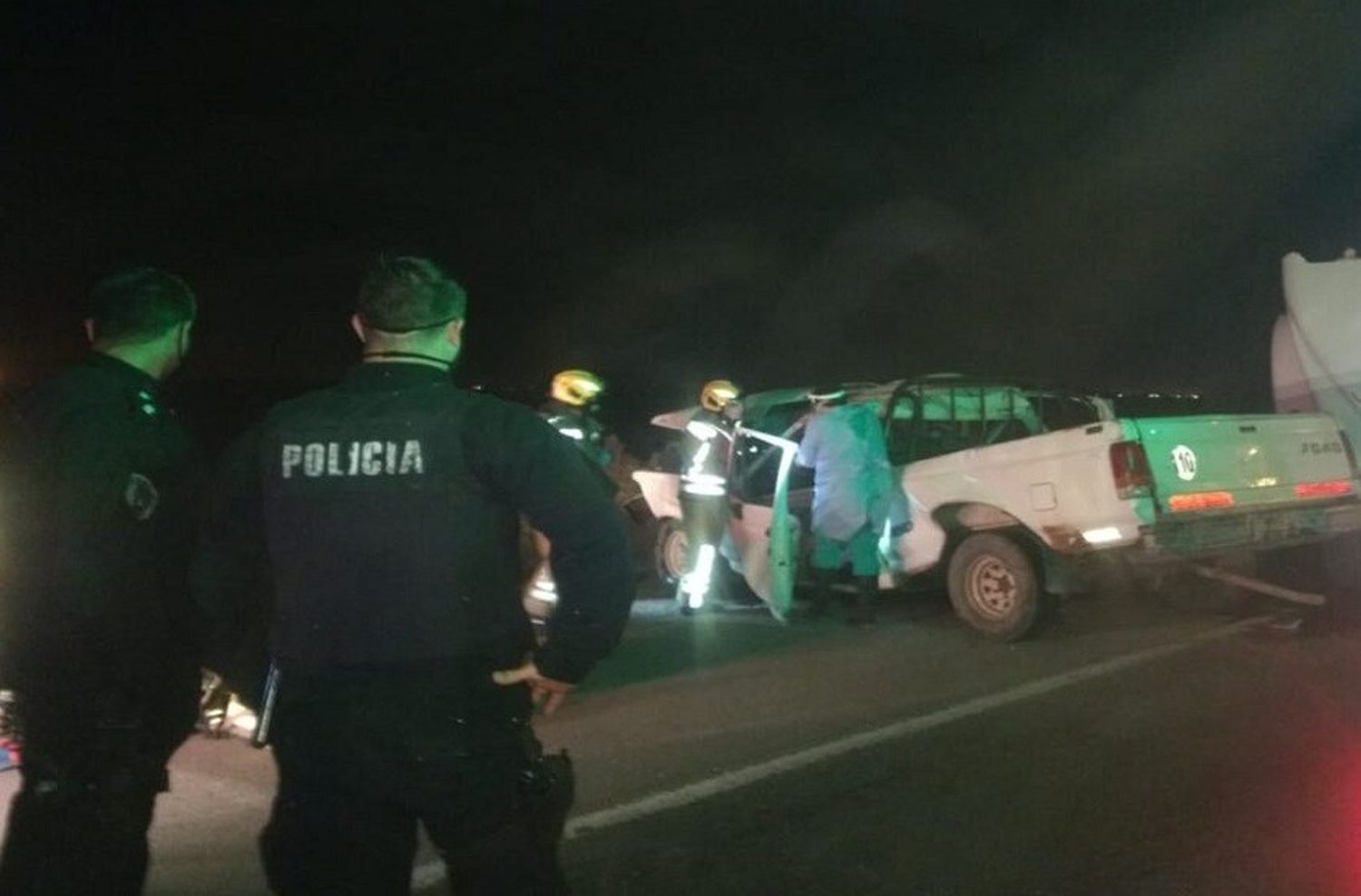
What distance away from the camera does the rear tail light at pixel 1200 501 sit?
874 centimetres

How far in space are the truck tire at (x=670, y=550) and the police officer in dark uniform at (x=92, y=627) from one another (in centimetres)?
889

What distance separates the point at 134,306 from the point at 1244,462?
25.1ft

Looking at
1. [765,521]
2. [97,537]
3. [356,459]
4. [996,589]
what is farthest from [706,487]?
[356,459]

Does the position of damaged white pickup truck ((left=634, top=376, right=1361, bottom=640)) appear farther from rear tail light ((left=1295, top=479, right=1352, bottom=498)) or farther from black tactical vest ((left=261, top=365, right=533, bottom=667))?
black tactical vest ((left=261, top=365, right=533, bottom=667))

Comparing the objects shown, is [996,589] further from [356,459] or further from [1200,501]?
[356,459]

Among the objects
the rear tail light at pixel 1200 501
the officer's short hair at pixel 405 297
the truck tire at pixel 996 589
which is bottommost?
the truck tire at pixel 996 589

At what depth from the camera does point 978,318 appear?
1529 inches

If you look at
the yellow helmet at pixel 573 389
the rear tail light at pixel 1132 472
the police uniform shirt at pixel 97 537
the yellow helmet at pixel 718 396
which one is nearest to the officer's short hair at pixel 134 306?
the police uniform shirt at pixel 97 537

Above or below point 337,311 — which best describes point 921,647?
below

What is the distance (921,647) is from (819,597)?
141cm

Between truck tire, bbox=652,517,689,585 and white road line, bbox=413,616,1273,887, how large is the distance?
14.3 feet

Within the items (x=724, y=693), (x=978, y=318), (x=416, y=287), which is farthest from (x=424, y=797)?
(x=978, y=318)

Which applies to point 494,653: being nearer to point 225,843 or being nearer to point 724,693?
point 225,843

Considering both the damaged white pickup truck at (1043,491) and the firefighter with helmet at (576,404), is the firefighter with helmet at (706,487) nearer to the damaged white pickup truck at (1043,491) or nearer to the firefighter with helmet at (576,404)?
the damaged white pickup truck at (1043,491)
